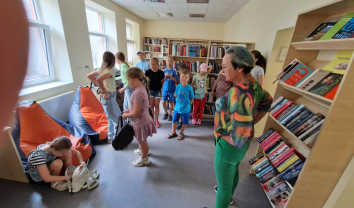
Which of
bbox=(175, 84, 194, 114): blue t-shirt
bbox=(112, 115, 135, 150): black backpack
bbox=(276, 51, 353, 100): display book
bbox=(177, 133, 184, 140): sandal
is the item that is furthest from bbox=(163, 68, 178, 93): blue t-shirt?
bbox=(276, 51, 353, 100): display book

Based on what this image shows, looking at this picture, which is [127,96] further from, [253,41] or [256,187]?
[253,41]

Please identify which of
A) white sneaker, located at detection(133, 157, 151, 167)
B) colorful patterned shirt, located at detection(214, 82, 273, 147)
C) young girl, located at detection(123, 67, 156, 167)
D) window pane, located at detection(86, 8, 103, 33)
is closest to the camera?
colorful patterned shirt, located at detection(214, 82, 273, 147)

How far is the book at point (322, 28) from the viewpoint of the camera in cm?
125

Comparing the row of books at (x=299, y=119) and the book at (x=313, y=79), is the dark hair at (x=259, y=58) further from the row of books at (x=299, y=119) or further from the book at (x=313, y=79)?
the book at (x=313, y=79)

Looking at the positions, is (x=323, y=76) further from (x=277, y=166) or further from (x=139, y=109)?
(x=139, y=109)

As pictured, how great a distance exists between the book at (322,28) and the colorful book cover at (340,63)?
0.22m

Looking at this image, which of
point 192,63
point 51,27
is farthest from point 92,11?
point 192,63

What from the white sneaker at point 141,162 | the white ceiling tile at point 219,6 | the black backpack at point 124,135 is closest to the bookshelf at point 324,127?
the white sneaker at point 141,162

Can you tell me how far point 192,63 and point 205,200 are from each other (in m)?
2.87

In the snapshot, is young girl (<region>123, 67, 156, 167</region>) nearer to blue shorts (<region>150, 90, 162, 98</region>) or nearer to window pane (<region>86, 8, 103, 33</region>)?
blue shorts (<region>150, 90, 162, 98</region>)

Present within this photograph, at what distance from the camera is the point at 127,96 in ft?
8.42

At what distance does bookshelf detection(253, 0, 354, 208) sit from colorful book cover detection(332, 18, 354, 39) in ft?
0.15

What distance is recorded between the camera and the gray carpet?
1554mm

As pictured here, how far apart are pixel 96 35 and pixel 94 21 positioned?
1.36ft
